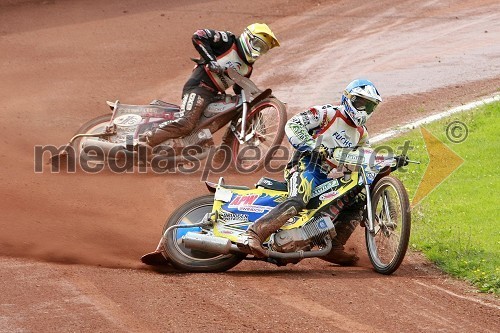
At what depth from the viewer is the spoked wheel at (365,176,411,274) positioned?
31.4ft

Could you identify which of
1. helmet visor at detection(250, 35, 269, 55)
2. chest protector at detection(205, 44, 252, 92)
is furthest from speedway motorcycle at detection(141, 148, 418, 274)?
chest protector at detection(205, 44, 252, 92)

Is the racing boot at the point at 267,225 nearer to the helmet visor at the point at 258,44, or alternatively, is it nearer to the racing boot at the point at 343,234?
the racing boot at the point at 343,234

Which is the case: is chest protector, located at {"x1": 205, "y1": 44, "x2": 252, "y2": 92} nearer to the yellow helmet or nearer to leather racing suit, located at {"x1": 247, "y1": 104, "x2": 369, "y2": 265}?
the yellow helmet

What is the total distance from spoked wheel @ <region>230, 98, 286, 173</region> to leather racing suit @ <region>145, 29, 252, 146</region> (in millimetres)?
611

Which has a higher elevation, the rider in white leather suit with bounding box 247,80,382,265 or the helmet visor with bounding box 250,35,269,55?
the helmet visor with bounding box 250,35,269,55

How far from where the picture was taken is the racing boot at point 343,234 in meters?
10.4

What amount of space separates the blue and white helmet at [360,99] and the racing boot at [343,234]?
0.98 meters

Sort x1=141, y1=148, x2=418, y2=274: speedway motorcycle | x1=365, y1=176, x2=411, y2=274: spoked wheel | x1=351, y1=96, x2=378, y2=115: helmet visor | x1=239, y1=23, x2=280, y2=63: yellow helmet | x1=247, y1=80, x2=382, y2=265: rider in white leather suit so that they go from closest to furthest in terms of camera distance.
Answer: x1=365, y1=176, x2=411, y2=274: spoked wheel → x1=141, y1=148, x2=418, y2=274: speedway motorcycle → x1=247, y1=80, x2=382, y2=265: rider in white leather suit → x1=351, y1=96, x2=378, y2=115: helmet visor → x1=239, y1=23, x2=280, y2=63: yellow helmet

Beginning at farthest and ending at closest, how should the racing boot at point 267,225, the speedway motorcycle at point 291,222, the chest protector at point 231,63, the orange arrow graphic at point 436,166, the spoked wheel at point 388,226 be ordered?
the chest protector at point 231,63 < the orange arrow graphic at point 436,166 < the speedway motorcycle at point 291,222 < the racing boot at point 267,225 < the spoked wheel at point 388,226

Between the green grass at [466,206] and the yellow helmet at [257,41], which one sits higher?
the yellow helmet at [257,41]

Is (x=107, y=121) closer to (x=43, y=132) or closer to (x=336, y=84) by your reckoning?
(x=43, y=132)

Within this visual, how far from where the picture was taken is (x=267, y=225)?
989 cm

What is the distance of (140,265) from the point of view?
10195 millimetres

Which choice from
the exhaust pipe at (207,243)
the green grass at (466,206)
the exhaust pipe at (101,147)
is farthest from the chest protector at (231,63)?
the exhaust pipe at (207,243)
